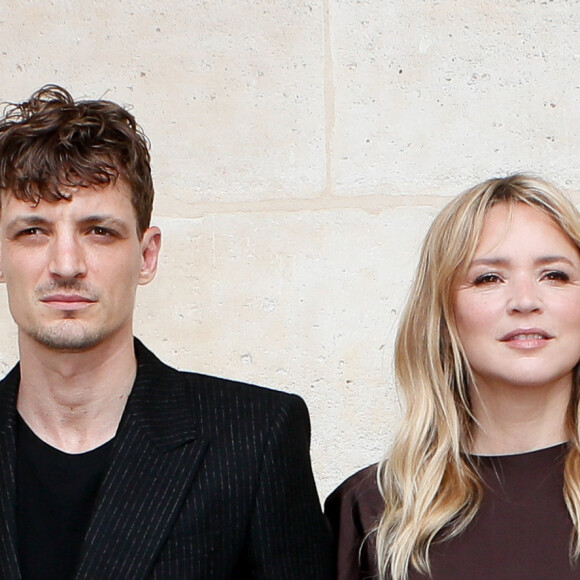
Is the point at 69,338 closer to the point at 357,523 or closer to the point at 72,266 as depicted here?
the point at 72,266

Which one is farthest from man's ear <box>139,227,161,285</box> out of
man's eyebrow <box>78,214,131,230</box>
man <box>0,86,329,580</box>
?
man's eyebrow <box>78,214,131,230</box>

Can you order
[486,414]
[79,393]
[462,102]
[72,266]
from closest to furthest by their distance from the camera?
[72,266]
[79,393]
[486,414]
[462,102]

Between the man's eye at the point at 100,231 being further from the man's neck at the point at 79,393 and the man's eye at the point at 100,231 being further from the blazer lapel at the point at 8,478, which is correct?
the blazer lapel at the point at 8,478

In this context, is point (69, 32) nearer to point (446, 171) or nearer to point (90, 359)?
point (446, 171)

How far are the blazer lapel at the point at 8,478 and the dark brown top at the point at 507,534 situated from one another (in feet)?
2.39

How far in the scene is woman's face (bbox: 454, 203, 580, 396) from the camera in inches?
114

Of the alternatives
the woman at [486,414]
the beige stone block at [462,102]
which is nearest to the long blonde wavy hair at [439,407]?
the woman at [486,414]

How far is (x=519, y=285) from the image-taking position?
9.54ft

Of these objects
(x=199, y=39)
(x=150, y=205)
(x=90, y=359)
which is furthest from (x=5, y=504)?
(x=199, y=39)

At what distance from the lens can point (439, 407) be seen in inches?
124

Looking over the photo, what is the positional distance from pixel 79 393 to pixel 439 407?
816mm

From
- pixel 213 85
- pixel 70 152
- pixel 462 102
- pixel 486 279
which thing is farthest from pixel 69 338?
pixel 462 102

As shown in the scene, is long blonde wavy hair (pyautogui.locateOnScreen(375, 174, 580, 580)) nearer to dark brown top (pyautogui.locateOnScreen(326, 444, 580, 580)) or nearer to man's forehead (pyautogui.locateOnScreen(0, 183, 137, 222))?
dark brown top (pyautogui.locateOnScreen(326, 444, 580, 580))

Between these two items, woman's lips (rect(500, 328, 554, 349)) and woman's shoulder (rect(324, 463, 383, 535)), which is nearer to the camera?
woman's lips (rect(500, 328, 554, 349))
